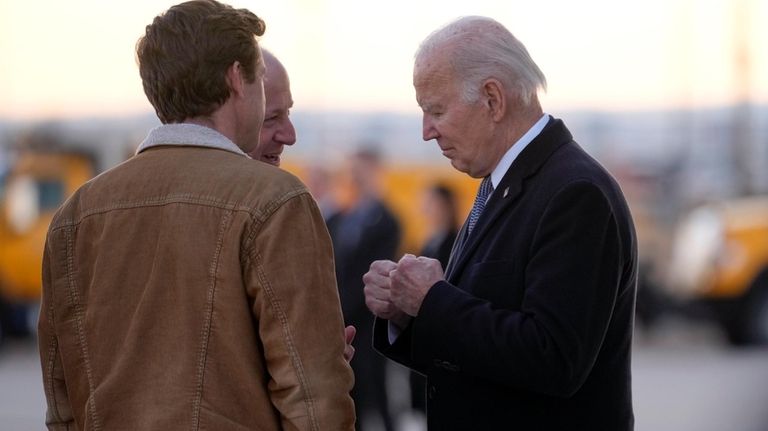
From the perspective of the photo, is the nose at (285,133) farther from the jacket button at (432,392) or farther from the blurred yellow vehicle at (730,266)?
the blurred yellow vehicle at (730,266)

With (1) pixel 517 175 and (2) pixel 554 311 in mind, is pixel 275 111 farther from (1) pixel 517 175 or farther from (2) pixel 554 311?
(2) pixel 554 311

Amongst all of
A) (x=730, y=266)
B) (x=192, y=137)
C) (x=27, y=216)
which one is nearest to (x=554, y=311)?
(x=192, y=137)

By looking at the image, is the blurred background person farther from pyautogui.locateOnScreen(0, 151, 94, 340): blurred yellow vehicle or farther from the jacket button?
pyautogui.locateOnScreen(0, 151, 94, 340): blurred yellow vehicle

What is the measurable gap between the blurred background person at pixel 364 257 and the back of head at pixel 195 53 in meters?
4.73

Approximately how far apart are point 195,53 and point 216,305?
51 centimetres

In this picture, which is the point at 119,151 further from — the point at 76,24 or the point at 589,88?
the point at 589,88

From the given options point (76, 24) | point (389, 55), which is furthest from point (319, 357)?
point (76, 24)

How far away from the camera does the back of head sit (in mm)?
2535

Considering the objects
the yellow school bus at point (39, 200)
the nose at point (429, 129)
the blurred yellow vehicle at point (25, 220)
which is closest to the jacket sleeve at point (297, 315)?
the nose at point (429, 129)

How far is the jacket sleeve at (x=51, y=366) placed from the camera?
2.68m

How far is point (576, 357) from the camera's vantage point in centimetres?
267

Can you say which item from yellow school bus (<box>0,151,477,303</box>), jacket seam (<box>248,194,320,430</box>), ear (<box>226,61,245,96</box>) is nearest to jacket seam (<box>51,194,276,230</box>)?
jacket seam (<box>248,194,320,430</box>)

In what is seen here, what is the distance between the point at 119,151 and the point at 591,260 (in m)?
12.3

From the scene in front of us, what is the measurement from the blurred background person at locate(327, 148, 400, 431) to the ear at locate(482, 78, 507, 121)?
4370 millimetres
